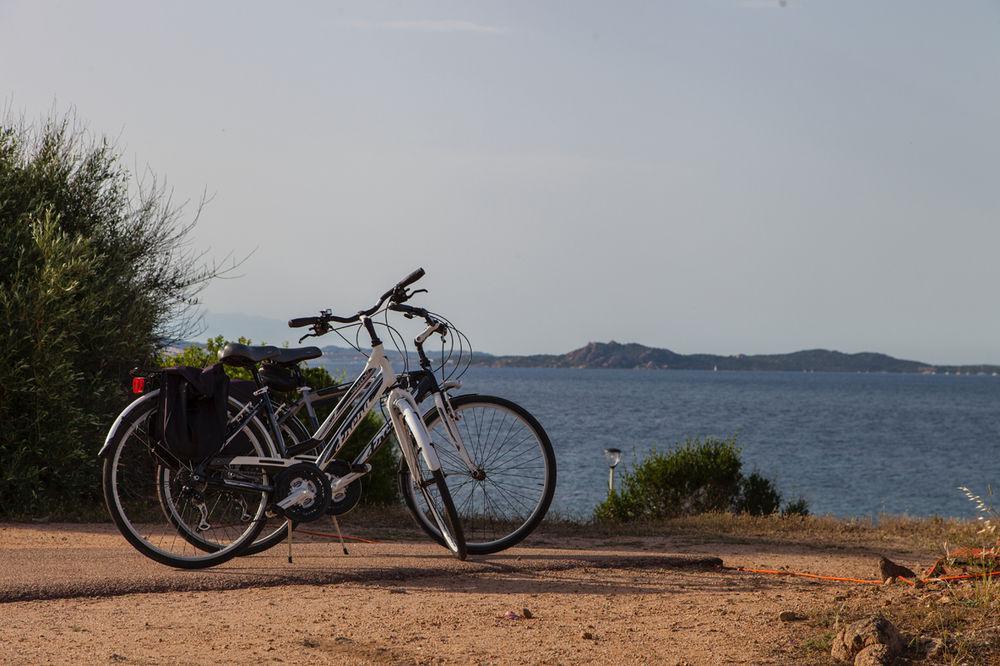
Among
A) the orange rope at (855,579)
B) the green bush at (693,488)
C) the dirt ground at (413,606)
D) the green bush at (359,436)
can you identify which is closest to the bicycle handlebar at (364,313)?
the dirt ground at (413,606)

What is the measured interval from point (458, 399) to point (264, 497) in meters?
1.33

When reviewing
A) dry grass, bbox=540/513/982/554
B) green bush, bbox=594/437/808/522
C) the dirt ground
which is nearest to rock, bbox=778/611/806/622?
the dirt ground

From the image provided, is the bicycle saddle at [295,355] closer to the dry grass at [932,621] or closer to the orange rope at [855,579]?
the orange rope at [855,579]

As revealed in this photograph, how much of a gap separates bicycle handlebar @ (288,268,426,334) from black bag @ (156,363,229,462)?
0.58 meters

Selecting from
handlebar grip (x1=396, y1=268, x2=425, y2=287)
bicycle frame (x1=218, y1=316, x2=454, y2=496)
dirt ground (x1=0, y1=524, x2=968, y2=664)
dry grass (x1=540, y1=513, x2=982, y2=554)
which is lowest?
dry grass (x1=540, y1=513, x2=982, y2=554)

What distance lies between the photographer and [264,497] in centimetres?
665

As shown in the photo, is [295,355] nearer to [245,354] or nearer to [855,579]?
[245,354]

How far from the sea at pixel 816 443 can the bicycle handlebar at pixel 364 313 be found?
16.5 feet

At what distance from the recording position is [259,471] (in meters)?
6.66

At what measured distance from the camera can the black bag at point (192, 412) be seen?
6379 millimetres

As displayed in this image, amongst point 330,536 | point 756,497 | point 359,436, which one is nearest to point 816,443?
point 756,497

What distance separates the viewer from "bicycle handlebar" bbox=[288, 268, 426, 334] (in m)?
6.77

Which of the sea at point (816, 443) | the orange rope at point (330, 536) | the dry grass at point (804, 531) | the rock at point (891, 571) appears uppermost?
the rock at point (891, 571)

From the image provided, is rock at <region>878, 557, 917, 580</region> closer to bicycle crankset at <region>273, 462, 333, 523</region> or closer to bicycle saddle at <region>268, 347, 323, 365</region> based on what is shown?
bicycle crankset at <region>273, 462, 333, 523</region>
